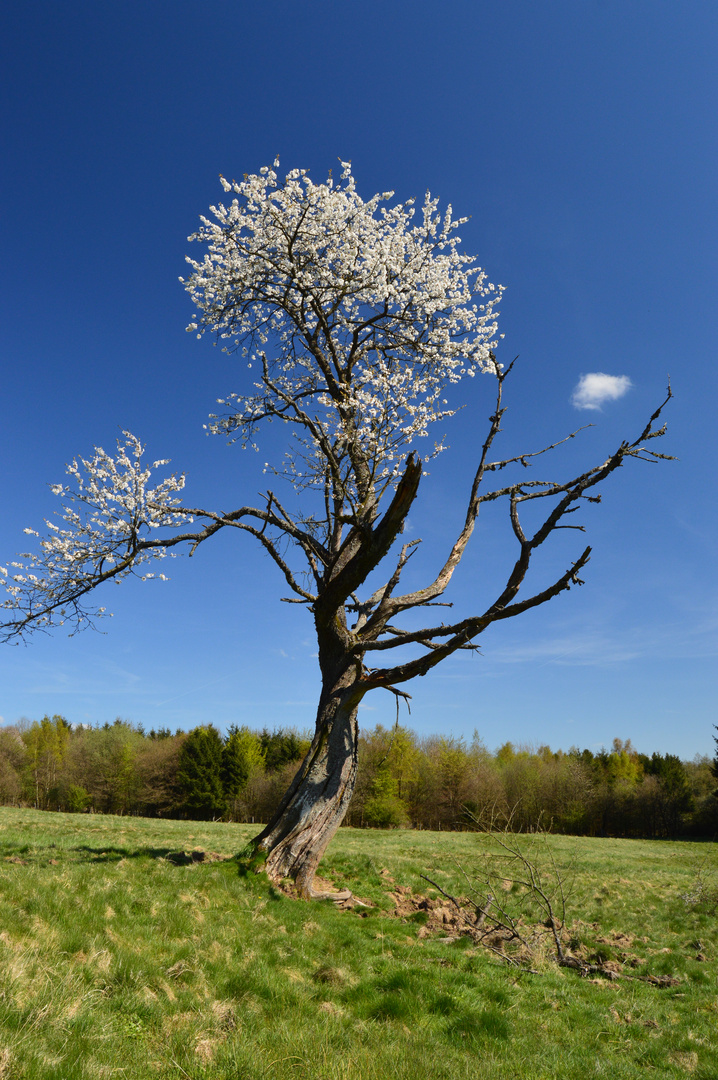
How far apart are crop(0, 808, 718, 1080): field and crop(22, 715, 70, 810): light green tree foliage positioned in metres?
64.2

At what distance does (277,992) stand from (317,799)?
4.61m

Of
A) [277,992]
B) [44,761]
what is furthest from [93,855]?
[44,761]

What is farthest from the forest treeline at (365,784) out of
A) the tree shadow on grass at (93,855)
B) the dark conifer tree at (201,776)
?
the tree shadow on grass at (93,855)

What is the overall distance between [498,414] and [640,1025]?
9.89 meters


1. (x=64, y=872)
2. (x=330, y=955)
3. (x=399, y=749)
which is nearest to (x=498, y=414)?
(x=330, y=955)

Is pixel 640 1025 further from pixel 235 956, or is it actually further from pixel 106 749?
pixel 106 749

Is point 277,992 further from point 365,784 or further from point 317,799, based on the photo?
point 365,784

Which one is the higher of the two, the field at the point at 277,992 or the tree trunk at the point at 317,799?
the tree trunk at the point at 317,799

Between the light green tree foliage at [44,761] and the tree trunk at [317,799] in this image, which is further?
the light green tree foliage at [44,761]

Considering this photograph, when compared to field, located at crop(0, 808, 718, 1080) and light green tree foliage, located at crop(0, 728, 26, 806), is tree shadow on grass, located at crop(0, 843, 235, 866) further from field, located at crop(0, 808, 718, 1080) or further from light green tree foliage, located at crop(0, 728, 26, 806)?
light green tree foliage, located at crop(0, 728, 26, 806)

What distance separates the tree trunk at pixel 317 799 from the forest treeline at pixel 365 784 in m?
38.8

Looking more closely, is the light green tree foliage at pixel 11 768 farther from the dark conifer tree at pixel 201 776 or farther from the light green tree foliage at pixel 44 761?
the dark conifer tree at pixel 201 776

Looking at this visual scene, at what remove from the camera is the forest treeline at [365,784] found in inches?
2045

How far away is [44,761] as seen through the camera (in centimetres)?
6562
